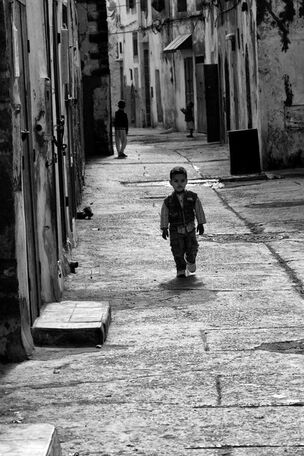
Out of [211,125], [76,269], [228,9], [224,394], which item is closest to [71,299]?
[76,269]

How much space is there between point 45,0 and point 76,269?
249 centimetres

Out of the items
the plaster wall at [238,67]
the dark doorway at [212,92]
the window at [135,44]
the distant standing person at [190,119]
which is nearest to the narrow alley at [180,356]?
the plaster wall at [238,67]

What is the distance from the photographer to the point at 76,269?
11352mm

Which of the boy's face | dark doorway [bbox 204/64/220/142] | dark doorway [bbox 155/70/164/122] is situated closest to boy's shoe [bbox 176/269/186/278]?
the boy's face

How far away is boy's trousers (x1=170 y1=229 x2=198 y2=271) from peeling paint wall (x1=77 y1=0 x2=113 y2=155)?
1939 centimetres

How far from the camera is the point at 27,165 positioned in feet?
27.5

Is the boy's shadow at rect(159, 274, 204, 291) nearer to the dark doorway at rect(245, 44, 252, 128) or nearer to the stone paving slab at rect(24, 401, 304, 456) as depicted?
the stone paving slab at rect(24, 401, 304, 456)

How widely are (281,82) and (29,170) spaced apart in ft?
46.1

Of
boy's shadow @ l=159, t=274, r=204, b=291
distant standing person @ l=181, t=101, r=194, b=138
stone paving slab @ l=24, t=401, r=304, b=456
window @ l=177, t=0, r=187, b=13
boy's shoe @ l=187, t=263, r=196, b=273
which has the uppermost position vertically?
window @ l=177, t=0, r=187, b=13

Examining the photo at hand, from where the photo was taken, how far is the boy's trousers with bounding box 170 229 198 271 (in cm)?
1073

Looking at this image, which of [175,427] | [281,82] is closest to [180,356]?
[175,427]

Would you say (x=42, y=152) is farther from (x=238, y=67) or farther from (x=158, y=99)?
(x=158, y=99)

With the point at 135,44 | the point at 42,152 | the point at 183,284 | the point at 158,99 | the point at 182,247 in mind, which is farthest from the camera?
the point at 135,44

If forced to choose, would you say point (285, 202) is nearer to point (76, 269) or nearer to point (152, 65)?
point (76, 269)
